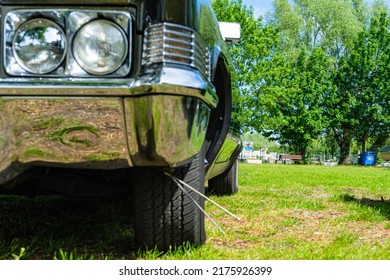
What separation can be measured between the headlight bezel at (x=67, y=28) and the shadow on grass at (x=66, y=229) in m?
0.87

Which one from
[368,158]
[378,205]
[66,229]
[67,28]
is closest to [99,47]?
[67,28]

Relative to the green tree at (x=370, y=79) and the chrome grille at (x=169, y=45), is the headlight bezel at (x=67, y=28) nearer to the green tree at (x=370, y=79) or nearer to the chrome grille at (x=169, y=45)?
the chrome grille at (x=169, y=45)

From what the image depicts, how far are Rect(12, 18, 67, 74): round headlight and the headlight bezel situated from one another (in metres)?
0.01

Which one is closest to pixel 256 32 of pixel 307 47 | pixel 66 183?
pixel 307 47

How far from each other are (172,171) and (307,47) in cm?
3671

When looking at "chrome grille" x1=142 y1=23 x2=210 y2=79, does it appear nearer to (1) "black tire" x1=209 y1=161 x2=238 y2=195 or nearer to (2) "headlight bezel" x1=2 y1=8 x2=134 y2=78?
(2) "headlight bezel" x1=2 y1=8 x2=134 y2=78

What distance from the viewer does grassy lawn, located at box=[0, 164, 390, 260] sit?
8.41 feet

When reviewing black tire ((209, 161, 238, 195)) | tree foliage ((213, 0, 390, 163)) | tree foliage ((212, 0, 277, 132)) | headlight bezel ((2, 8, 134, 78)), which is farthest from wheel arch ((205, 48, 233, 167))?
tree foliage ((213, 0, 390, 163))

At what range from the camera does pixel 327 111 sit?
36469 millimetres

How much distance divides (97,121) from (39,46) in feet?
1.10

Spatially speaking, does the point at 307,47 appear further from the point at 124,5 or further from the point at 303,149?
the point at 124,5

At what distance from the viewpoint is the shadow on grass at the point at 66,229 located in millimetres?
2568

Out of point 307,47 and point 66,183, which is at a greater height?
point 307,47

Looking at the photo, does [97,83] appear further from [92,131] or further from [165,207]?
[165,207]
